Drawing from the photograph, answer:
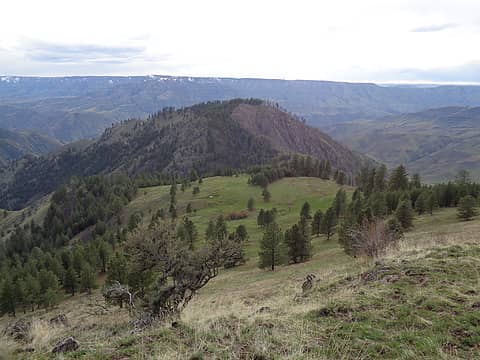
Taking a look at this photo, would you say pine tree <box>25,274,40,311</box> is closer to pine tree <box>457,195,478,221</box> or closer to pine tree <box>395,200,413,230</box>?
pine tree <box>395,200,413,230</box>

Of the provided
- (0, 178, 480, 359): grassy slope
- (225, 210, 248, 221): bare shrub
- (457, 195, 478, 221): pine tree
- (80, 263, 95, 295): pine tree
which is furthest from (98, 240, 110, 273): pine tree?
(457, 195, 478, 221): pine tree

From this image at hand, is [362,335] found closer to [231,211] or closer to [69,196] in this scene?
[231,211]

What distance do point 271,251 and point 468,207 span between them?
32045 mm

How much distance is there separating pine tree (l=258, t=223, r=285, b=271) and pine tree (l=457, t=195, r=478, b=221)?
2981cm

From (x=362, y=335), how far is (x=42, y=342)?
40.3ft

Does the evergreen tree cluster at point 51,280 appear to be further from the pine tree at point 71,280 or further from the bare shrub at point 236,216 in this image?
the bare shrub at point 236,216

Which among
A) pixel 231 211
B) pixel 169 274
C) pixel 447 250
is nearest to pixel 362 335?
pixel 169 274

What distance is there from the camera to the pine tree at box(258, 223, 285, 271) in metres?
51.7

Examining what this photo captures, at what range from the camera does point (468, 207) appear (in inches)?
2112

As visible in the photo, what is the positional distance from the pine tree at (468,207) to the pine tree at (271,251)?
29.8 meters

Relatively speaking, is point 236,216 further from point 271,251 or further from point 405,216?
point 405,216

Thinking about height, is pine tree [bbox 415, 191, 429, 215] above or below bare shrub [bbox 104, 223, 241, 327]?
below

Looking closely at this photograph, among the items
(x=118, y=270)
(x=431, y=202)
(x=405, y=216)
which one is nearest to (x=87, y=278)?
(x=118, y=270)

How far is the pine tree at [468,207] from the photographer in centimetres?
5341
